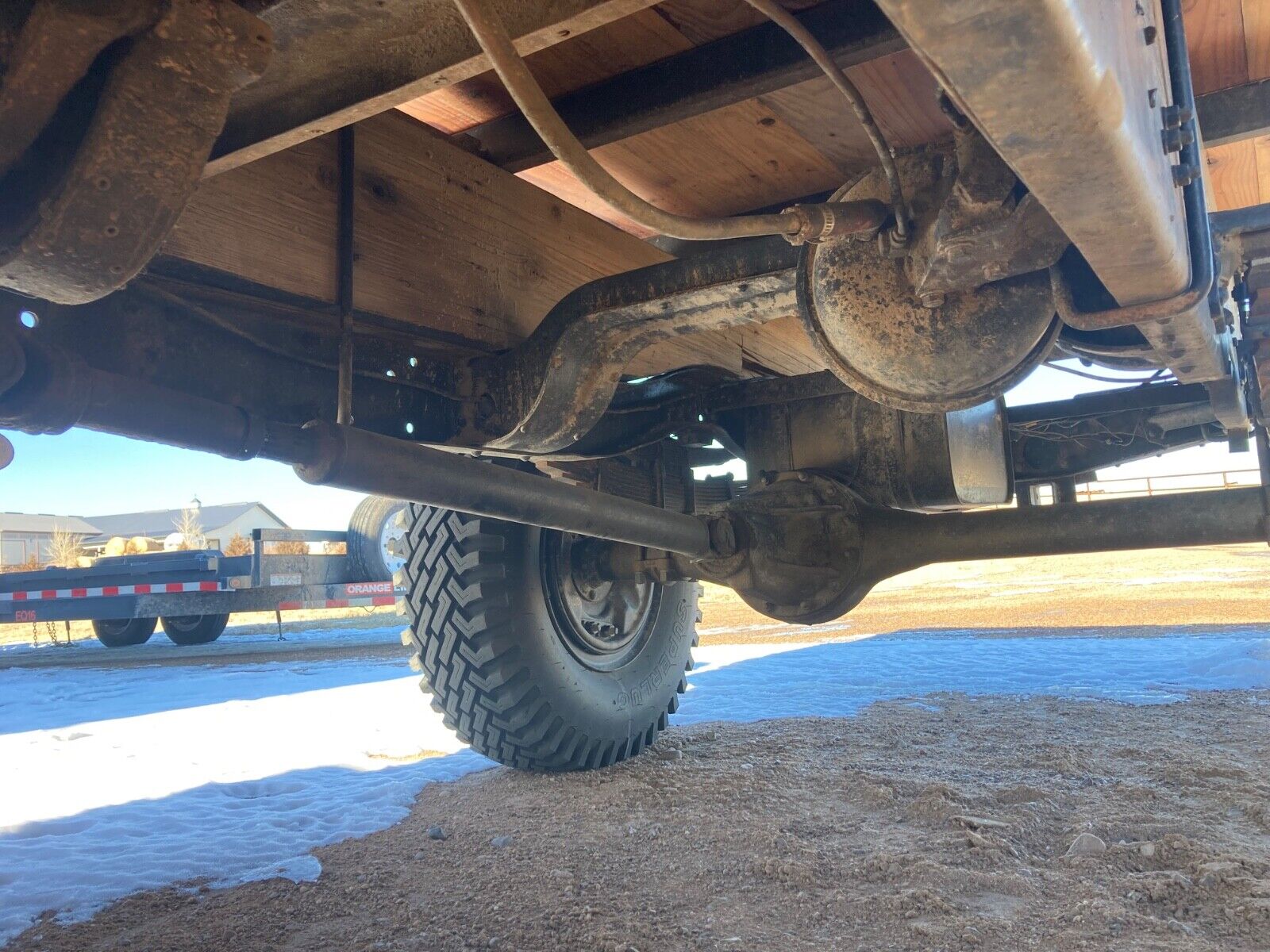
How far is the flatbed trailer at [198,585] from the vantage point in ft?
32.0

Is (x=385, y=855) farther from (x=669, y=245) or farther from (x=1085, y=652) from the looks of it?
(x=1085, y=652)

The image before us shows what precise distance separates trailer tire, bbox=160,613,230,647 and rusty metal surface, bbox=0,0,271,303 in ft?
37.1

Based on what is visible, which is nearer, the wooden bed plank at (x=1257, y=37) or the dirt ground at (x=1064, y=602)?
the wooden bed plank at (x=1257, y=37)

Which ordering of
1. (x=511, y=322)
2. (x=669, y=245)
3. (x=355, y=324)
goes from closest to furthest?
1. (x=355, y=324)
2. (x=511, y=322)
3. (x=669, y=245)

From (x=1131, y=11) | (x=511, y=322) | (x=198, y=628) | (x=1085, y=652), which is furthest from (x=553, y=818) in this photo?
(x=198, y=628)

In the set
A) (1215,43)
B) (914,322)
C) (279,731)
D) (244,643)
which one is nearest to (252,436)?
(914,322)

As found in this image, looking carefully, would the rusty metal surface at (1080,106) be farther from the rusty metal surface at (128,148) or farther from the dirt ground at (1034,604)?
the dirt ground at (1034,604)

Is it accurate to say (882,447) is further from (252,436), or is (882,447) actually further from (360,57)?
(360,57)

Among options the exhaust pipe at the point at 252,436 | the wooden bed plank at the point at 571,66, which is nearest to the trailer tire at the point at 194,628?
the wooden bed plank at the point at 571,66

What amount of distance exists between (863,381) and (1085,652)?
494 cm

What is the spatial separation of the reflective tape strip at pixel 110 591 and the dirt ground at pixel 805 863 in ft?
25.0

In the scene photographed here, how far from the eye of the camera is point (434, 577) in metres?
3.07

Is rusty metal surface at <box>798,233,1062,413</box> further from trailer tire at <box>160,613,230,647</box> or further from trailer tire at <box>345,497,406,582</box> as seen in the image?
trailer tire at <box>160,613,230,647</box>

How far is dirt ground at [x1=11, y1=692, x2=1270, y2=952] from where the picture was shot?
5.98ft
